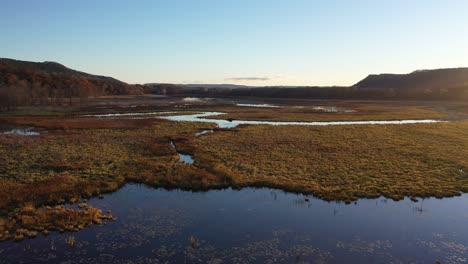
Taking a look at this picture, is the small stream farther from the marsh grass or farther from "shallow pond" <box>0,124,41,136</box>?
"shallow pond" <box>0,124,41,136</box>

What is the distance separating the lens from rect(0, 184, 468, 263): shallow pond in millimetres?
15156

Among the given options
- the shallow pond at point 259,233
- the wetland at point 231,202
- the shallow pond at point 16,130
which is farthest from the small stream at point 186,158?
the shallow pond at point 16,130

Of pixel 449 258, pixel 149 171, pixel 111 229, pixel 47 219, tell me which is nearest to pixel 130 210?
pixel 111 229

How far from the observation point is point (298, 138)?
47594mm

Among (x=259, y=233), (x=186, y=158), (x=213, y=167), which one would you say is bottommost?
(x=259, y=233)

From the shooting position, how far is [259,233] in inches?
691

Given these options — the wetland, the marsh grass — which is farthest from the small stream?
the marsh grass

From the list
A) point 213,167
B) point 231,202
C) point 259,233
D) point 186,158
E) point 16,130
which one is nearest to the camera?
point 259,233

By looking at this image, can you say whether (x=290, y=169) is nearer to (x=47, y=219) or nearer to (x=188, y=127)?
(x=47, y=219)

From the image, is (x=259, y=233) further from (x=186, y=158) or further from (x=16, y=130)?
(x=16, y=130)

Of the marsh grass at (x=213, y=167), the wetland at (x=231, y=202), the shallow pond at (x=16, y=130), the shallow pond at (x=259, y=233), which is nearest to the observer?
the shallow pond at (x=259, y=233)

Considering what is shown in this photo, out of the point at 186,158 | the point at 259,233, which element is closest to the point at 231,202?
the point at 259,233

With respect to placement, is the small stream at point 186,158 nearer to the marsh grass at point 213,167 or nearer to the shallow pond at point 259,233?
the marsh grass at point 213,167

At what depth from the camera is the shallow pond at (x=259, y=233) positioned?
597 inches
